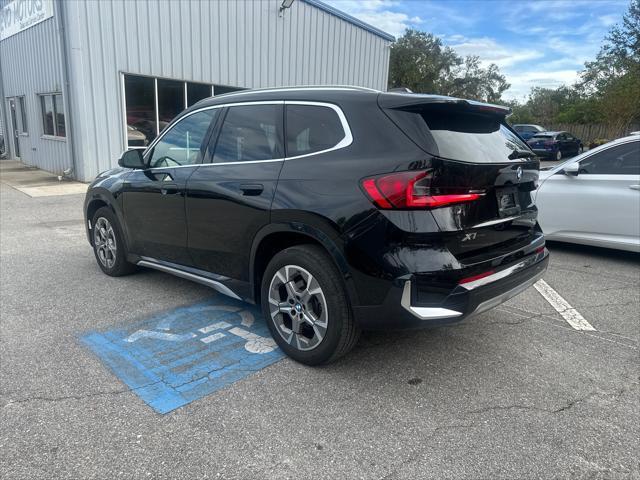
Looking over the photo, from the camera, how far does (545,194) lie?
21.1ft

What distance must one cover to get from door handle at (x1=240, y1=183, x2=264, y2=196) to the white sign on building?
1236 cm

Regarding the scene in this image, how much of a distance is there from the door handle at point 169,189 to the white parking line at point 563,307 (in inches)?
139

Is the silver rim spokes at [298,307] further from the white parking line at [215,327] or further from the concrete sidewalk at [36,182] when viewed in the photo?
the concrete sidewalk at [36,182]

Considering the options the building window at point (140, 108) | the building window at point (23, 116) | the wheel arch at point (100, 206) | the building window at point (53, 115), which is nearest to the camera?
the wheel arch at point (100, 206)

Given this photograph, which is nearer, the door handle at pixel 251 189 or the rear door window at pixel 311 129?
the rear door window at pixel 311 129

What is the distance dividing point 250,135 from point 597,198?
460 cm

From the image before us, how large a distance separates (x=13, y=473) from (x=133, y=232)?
2714mm

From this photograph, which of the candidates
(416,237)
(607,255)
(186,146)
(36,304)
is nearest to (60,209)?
(36,304)

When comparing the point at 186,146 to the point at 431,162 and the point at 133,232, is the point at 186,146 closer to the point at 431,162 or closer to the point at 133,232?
the point at 133,232

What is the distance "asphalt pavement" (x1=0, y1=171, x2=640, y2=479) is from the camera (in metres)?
2.34

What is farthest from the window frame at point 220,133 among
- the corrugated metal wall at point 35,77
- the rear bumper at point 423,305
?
the corrugated metal wall at point 35,77

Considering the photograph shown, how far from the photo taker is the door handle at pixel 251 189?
131 inches

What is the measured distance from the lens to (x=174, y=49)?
13.1 m

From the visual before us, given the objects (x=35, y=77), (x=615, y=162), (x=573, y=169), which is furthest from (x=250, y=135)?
(x=35, y=77)
